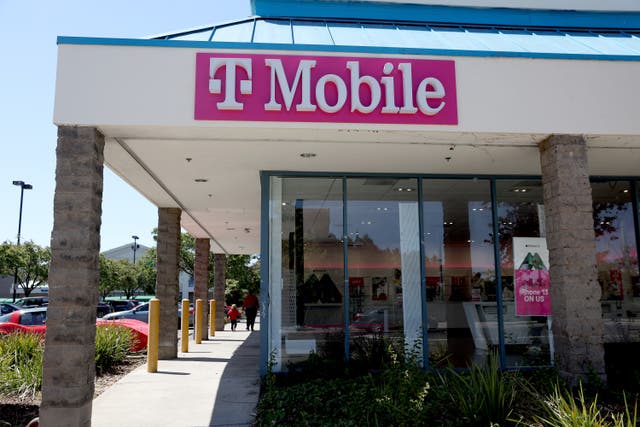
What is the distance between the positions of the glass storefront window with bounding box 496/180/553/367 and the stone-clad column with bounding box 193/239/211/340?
11.4 meters

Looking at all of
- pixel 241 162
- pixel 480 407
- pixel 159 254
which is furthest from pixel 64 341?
pixel 159 254

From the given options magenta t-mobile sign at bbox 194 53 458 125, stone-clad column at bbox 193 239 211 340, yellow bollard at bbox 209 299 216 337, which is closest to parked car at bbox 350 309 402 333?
magenta t-mobile sign at bbox 194 53 458 125

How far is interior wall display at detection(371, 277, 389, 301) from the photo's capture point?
967cm

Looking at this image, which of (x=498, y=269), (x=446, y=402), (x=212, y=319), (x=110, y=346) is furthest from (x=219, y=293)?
(x=446, y=402)

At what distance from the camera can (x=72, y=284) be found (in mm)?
6445

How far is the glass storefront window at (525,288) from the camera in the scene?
933 cm

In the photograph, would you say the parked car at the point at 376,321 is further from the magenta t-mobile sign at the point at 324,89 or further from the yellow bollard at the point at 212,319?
the yellow bollard at the point at 212,319

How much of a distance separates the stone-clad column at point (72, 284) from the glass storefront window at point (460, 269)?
5.87 m

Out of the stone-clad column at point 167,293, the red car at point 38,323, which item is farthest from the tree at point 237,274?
the stone-clad column at point 167,293

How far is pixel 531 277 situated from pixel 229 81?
6.24 m

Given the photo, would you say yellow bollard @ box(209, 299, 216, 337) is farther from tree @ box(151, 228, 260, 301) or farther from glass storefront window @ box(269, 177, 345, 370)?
tree @ box(151, 228, 260, 301)

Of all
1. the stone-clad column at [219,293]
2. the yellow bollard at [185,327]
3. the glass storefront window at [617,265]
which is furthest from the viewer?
the stone-clad column at [219,293]

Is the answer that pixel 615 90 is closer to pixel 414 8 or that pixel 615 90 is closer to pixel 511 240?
pixel 511 240

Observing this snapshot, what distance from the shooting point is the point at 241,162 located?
29.7 ft
